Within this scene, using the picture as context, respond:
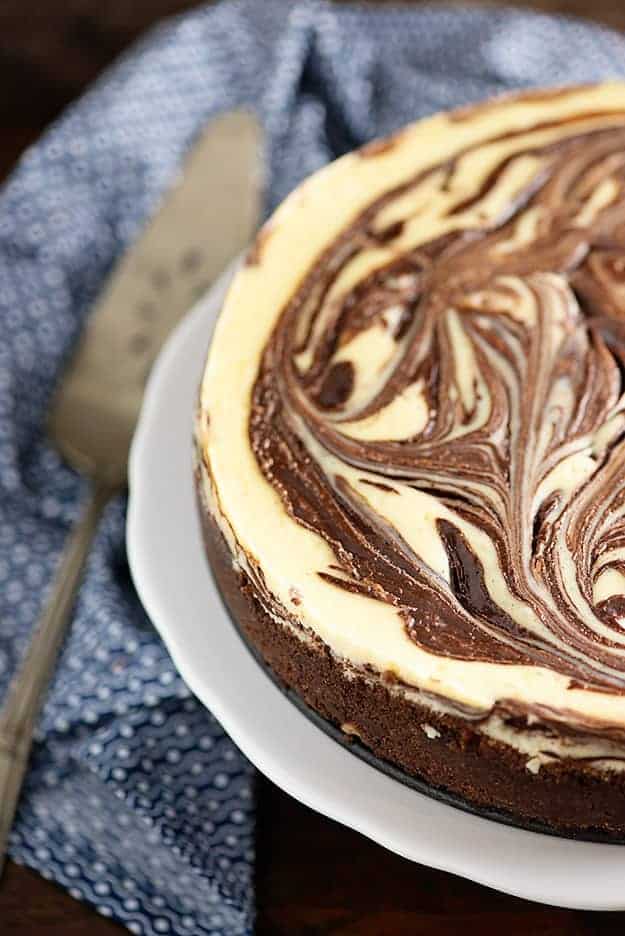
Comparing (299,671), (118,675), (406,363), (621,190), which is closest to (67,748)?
(118,675)

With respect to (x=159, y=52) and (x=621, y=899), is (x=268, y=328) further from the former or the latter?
(x=159, y=52)

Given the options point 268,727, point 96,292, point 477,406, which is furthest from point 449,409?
point 96,292

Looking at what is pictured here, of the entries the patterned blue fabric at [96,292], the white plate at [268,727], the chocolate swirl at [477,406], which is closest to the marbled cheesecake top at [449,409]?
the chocolate swirl at [477,406]

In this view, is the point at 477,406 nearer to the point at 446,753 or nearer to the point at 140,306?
the point at 446,753

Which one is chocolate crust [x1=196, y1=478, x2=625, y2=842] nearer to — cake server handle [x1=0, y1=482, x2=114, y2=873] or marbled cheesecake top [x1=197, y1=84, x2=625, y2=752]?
marbled cheesecake top [x1=197, y1=84, x2=625, y2=752]

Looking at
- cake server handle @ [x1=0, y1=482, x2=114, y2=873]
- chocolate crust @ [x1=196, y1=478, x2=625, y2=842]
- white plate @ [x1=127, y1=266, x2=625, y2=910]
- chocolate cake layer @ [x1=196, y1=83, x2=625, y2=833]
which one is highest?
chocolate cake layer @ [x1=196, y1=83, x2=625, y2=833]

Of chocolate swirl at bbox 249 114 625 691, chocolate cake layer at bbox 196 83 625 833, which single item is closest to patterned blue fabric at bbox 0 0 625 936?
chocolate cake layer at bbox 196 83 625 833

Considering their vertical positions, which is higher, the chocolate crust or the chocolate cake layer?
the chocolate cake layer
